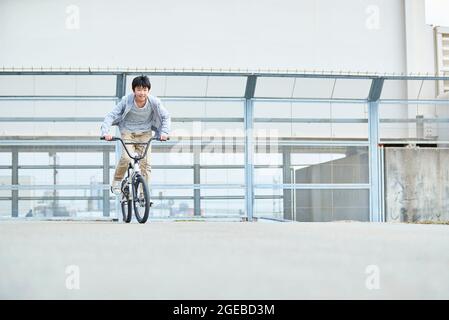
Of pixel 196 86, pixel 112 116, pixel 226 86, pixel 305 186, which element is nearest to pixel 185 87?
pixel 196 86

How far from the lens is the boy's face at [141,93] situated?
6994mm

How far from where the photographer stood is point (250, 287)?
2.56 metres

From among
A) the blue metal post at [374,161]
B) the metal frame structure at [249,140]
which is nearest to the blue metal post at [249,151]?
the metal frame structure at [249,140]

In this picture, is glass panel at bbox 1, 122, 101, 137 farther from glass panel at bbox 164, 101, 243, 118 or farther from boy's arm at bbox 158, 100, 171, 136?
boy's arm at bbox 158, 100, 171, 136

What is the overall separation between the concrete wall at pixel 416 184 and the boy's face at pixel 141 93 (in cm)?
446

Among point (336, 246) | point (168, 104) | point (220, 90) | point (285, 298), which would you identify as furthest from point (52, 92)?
point (285, 298)

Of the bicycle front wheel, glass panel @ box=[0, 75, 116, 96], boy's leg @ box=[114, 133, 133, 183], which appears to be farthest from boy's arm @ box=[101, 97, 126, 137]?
glass panel @ box=[0, 75, 116, 96]

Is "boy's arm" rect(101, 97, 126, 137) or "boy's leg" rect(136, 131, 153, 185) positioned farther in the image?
"boy's leg" rect(136, 131, 153, 185)

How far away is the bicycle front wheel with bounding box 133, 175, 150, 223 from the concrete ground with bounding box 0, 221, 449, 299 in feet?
7.88

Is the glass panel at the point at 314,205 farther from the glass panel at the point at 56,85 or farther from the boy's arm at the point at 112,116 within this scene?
the boy's arm at the point at 112,116

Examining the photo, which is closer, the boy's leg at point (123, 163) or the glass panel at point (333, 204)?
the boy's leg at point (123, 163)

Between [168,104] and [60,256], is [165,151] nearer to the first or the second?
[168,104]

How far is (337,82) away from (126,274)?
706cm

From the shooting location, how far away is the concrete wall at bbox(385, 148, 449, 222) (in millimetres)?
10366
